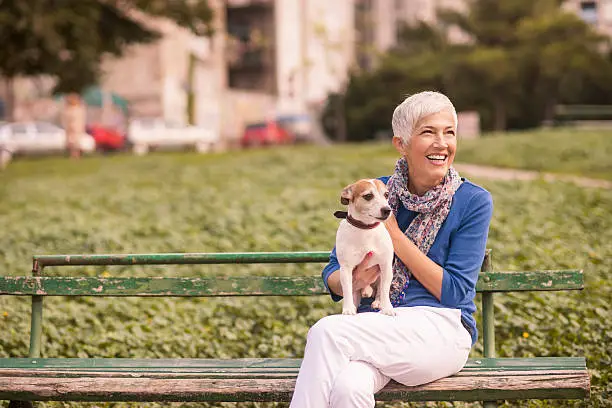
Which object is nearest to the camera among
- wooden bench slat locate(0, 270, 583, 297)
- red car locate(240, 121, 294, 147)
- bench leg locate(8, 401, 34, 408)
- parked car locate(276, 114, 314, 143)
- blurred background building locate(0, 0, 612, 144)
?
wooden bench slat locate(0, 270, 583, 297)

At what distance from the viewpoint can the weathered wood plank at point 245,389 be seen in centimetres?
418

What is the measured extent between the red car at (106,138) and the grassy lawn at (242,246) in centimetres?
2436

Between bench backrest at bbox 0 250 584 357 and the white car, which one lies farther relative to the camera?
the white car

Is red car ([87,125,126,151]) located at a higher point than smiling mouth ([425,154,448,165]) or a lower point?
lower

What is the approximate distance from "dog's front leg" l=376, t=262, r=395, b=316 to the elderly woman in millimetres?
41

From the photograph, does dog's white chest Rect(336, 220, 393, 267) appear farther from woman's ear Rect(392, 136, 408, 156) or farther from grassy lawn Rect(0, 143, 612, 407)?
grassy lawn Rect(0, 143, 612, 407)

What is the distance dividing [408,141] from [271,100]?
58.1m

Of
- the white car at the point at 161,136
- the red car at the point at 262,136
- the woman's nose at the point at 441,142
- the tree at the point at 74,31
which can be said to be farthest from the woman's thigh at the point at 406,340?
the red car at the point at 262,136

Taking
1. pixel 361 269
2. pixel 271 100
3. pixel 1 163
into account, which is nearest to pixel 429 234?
pixel 361 269

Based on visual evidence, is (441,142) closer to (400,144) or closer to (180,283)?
(400,144)

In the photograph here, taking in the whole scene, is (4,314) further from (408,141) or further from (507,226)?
(507,226)

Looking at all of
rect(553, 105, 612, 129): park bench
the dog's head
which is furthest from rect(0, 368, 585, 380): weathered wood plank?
rect(553, 105, 612, 129): park bench

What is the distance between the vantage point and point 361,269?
4.25 meters

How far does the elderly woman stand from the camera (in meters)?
4.00
